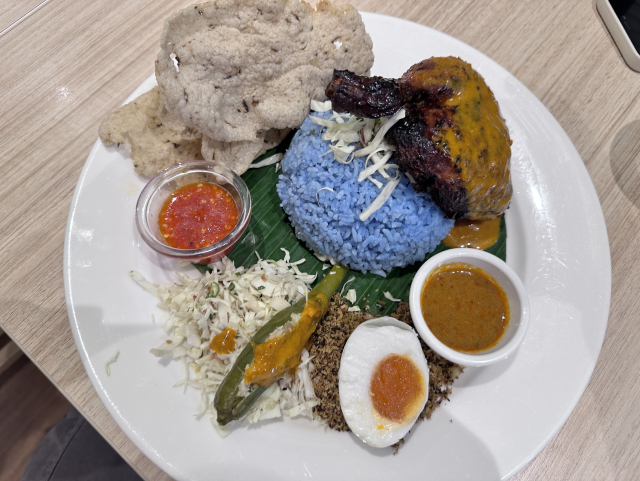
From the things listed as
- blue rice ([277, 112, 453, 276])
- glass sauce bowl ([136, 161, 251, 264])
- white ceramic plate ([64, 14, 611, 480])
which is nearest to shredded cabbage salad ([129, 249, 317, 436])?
white ceramic plate ([64, 14, 611, 480])

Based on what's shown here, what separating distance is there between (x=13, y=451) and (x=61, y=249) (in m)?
1.93

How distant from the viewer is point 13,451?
3141 mm

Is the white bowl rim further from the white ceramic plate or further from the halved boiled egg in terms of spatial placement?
the white ceramic plate

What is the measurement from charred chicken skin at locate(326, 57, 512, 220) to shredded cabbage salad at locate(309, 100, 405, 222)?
91mm

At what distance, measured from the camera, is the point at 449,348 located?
2.07 m

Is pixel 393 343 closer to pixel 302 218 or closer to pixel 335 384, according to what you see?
pixel 335 384

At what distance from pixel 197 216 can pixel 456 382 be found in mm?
1832

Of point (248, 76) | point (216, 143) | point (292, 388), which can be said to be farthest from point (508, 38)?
point (292, 388)

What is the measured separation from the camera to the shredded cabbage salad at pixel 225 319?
84.5 inches

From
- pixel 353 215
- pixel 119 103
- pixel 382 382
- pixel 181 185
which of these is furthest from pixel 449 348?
pixel 119 103

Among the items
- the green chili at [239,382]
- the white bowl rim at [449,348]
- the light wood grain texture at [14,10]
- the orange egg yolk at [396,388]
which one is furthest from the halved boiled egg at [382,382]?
the light wood grain texture at [14,10]

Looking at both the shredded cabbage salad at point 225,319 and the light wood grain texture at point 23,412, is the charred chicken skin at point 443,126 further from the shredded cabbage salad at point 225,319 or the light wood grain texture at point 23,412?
the light wood grain texture at point 23,412

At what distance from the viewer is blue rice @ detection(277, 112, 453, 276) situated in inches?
93.6

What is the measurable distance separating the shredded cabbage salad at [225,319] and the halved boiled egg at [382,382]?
0.27 m
